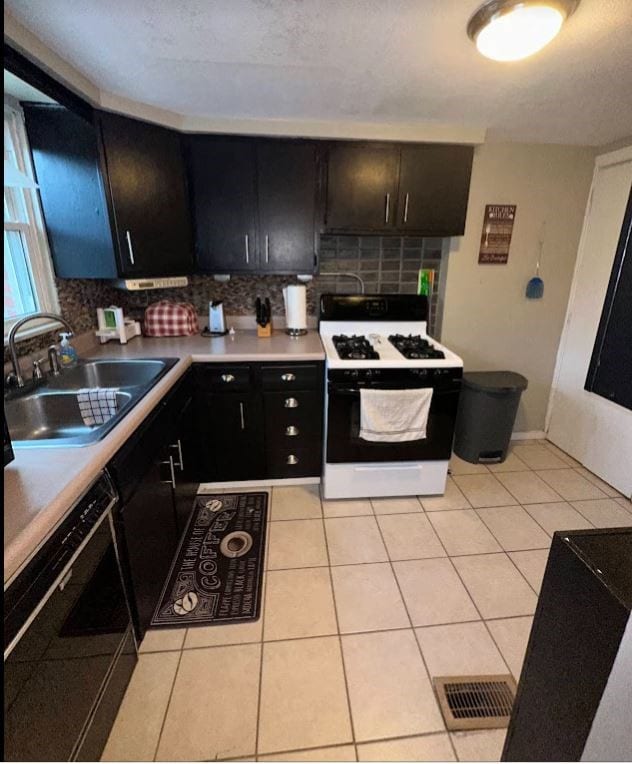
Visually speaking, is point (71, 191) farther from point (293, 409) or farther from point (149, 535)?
point (149, 535)

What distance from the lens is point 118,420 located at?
1314mm

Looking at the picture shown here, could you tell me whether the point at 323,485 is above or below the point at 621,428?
below

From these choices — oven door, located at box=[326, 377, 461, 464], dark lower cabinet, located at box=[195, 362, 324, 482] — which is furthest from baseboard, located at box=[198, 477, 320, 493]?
oven door, located at box=[326, 377, 461, 464]

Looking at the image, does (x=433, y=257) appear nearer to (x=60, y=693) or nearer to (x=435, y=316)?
(x=435, y=316)

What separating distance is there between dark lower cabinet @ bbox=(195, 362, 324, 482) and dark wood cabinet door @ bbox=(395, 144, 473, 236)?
112 cm

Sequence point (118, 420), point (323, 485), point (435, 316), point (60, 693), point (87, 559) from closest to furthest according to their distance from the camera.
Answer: point (60, 693)
point (87, 559)
point (118, 420)
point (323, 485)
point (435, 316)

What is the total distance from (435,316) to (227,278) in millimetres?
1556

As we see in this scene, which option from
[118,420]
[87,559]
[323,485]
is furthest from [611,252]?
[87,559]

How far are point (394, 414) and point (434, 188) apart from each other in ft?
4.63

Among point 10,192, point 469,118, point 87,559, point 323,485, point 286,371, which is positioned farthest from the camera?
point 323,485

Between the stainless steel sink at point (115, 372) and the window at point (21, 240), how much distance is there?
0.28m

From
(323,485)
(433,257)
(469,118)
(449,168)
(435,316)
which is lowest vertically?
(323,485)

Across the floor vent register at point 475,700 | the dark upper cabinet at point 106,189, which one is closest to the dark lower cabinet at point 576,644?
the floor vent register at point 475,700

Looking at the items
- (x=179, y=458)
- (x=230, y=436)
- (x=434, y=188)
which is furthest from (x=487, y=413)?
(x=179, y=458)
